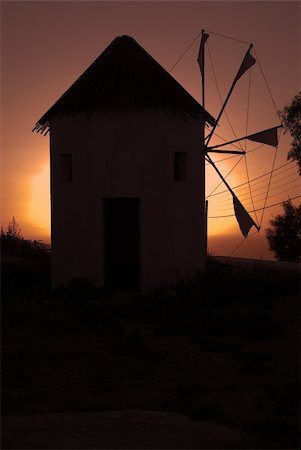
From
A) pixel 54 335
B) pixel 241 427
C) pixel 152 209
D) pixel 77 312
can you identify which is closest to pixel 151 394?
pixel 241 427

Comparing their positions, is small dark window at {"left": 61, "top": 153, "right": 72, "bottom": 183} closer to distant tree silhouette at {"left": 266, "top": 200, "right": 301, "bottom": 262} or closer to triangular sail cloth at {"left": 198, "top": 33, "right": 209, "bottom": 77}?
triangular sail cloth at {"left": 198, "top": 33, "right": 209, "bottom": 77}

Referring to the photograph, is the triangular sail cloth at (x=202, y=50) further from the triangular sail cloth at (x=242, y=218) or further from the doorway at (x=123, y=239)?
the doorway at (x=123, y=239)

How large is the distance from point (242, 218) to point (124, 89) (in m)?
4.87

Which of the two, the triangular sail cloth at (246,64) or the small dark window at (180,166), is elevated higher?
the triangular sail cloth at (246,64)

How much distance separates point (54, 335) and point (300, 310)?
515 centimetres

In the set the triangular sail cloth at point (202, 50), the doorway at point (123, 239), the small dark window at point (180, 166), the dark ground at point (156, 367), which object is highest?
the triangular sail cloth at point (202, 50)

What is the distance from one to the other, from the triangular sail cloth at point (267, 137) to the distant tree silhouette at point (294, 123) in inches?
285

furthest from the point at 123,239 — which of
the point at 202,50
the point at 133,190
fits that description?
the point at 202,50

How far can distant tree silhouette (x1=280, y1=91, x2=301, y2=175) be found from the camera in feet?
83.6

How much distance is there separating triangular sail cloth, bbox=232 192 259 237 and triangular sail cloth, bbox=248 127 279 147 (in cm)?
172

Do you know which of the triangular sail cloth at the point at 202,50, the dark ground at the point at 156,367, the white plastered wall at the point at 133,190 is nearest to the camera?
the dark ground at the point at 156,367

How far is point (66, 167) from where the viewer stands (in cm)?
1755

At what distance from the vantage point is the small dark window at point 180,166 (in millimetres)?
16969

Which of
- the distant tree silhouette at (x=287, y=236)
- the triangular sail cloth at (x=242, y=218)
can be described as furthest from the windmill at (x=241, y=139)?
the distant tree silhouette at (x=287, y=236)
